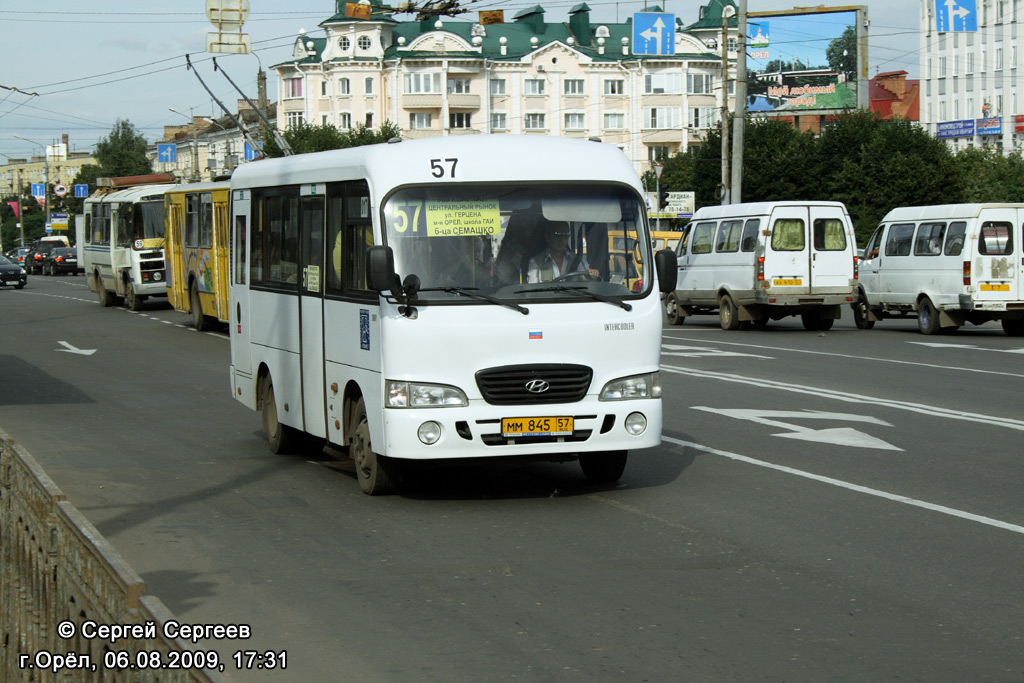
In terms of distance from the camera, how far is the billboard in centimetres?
8338

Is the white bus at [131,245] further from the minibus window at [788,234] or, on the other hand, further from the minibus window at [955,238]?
the minibus window at [955,238]

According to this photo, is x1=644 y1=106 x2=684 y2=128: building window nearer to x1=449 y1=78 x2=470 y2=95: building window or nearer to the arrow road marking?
x1=449 y1=78 x2=470 y2=95: building window

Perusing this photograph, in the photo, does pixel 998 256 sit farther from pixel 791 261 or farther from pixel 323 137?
pixel 323 137

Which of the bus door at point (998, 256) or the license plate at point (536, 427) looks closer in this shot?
the license plate at point (536, 427)

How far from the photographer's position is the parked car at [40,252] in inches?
3128

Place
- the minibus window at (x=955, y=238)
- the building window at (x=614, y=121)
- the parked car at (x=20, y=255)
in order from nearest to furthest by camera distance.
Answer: the minibus window at (x=955, y=238) → the parked car at (x=20, y=255) → the building window at (x=614, y=121)

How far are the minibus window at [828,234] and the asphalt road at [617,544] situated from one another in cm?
1247

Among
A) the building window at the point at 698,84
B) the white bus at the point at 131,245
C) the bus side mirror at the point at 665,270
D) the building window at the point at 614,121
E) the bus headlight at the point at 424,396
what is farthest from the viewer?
the building window at the point at 698,84

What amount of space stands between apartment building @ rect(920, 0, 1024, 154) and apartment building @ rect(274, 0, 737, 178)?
20.7m

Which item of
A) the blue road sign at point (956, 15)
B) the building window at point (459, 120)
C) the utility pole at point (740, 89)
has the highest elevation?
the building window at point (459, 120)

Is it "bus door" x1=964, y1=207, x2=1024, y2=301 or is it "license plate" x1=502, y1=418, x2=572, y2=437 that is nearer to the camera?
"license plate" x1=502, y1=418, x2=572, y2=437

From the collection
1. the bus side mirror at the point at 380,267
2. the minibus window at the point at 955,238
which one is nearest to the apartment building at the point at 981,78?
the minibus window at the point at 955,238

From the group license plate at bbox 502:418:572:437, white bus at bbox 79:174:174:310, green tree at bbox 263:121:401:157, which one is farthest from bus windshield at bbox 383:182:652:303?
green tree at bbox 263:121:401:157

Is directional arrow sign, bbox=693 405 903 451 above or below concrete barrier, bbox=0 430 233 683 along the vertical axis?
below
